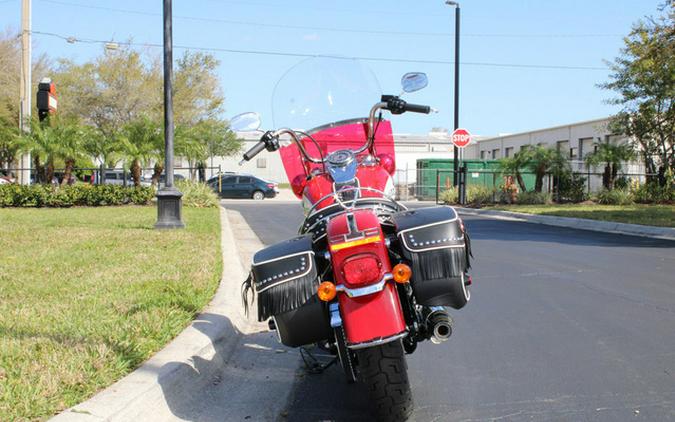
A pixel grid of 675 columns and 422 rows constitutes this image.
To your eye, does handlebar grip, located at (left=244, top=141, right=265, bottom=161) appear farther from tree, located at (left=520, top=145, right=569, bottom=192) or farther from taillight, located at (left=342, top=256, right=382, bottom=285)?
tree, located at (left=520, top=145, right=569, bottom=192)

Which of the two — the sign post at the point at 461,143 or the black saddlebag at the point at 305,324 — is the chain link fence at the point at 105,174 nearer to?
the sign post at the point at 461,143

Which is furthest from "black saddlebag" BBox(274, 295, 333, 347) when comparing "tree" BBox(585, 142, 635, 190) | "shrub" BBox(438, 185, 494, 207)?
"tree" BBox(585, 142, 635, 190)

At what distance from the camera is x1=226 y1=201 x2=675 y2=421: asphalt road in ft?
12.7

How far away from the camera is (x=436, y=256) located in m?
3.26

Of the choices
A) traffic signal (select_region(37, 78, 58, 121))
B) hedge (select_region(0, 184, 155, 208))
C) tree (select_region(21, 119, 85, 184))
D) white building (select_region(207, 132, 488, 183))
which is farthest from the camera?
white building (select_region(207, 132, 488, 183))

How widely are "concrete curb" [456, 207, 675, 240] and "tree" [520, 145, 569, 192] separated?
532 cm

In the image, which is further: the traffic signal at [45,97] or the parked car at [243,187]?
the parked car at [243,187]

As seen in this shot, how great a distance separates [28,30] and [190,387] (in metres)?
19.8

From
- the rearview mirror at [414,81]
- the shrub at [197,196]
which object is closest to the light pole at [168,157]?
the rearview mirror at [414,81]

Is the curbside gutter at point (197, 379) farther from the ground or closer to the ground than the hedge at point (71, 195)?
closer to the ground

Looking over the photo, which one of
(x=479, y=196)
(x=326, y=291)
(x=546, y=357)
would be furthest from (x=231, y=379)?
(x=479, y=196)

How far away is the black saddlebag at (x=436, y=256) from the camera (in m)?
3.26

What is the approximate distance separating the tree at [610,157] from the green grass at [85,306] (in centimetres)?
1996

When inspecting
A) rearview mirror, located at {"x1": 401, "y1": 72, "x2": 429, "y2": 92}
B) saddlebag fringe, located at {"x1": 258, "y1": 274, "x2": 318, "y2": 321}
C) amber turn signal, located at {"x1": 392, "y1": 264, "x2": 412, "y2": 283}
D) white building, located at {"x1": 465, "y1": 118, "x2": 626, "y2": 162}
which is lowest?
saddlebag fringe, located at {"x1": 258, "y1": 274, "x2": 318, "y2": 321}
